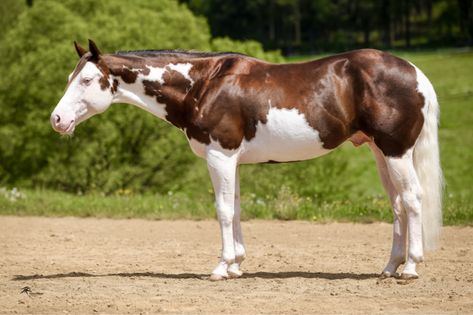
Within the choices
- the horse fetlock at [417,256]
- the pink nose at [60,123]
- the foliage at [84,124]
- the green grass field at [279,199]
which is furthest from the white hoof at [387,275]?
the foliage at [84,124]

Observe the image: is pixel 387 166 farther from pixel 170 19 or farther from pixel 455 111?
pixel 455 111

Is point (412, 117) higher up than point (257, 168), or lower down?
higher up

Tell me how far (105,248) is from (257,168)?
9.91 meters

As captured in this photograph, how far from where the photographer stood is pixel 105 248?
11.9 meters

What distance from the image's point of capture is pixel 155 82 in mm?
9586

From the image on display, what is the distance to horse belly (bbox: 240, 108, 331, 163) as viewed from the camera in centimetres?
919

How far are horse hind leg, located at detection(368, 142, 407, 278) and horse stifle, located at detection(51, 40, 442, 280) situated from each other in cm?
1

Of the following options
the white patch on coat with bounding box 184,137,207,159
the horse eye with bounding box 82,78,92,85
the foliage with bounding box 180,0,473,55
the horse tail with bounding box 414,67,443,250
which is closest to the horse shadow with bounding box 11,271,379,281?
the horse tail with bounding box 414,67,443,250

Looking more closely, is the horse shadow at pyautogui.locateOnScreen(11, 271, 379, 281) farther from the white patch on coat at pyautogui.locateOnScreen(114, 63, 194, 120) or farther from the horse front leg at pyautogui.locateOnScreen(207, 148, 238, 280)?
the white patch on coat at pyautogui.locateOnScreen(114, 63, 194, 120)

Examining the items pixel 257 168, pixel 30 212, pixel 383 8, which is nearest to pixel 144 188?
pixel 257 168

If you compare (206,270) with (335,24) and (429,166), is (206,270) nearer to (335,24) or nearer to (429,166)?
(429,166)

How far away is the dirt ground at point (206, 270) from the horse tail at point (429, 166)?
48 cm

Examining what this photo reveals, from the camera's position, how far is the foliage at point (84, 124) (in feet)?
72.6

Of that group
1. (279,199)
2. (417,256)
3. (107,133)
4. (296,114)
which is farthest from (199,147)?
(107,133)
